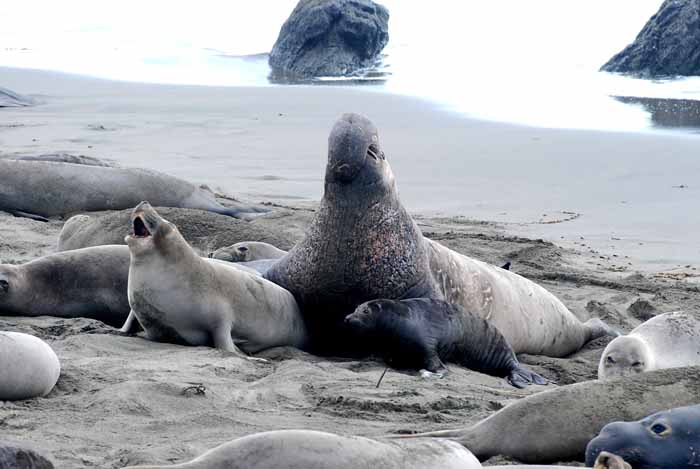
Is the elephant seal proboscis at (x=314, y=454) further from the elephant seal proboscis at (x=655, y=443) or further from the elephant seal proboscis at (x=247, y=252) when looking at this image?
the elephant seal proboscis at (x=247, y=252)

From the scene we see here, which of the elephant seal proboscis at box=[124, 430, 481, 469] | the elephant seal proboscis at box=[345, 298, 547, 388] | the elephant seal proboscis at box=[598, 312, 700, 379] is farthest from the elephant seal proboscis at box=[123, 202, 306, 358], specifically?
the elephant seal proboscis at box=[124, 430, 481, 469]

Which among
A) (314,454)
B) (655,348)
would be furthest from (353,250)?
(314,454)

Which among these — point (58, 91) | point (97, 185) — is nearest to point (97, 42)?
point (58, 91)

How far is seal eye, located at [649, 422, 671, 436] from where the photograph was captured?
10.1ft

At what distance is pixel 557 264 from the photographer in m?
8.36

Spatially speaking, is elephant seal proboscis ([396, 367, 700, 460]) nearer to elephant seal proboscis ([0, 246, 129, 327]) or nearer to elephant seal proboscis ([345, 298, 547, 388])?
elephant seal proboscis ([345, 298, 547, 388])

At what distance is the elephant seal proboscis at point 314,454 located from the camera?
267 cm

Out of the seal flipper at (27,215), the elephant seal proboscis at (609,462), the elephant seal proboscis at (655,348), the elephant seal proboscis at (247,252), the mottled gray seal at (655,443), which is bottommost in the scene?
the seal flipper at (27,215)

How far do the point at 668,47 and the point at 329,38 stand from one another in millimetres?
7656

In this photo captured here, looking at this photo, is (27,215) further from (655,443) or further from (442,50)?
(442,50)

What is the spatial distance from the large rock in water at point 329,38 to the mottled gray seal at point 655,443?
73.3 feet

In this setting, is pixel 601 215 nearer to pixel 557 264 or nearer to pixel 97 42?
pixel 557 264

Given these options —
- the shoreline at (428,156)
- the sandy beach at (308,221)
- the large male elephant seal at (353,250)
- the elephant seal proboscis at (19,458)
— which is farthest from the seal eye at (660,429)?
the shoreline at (428,156)

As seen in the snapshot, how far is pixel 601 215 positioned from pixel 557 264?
1.81 metres
